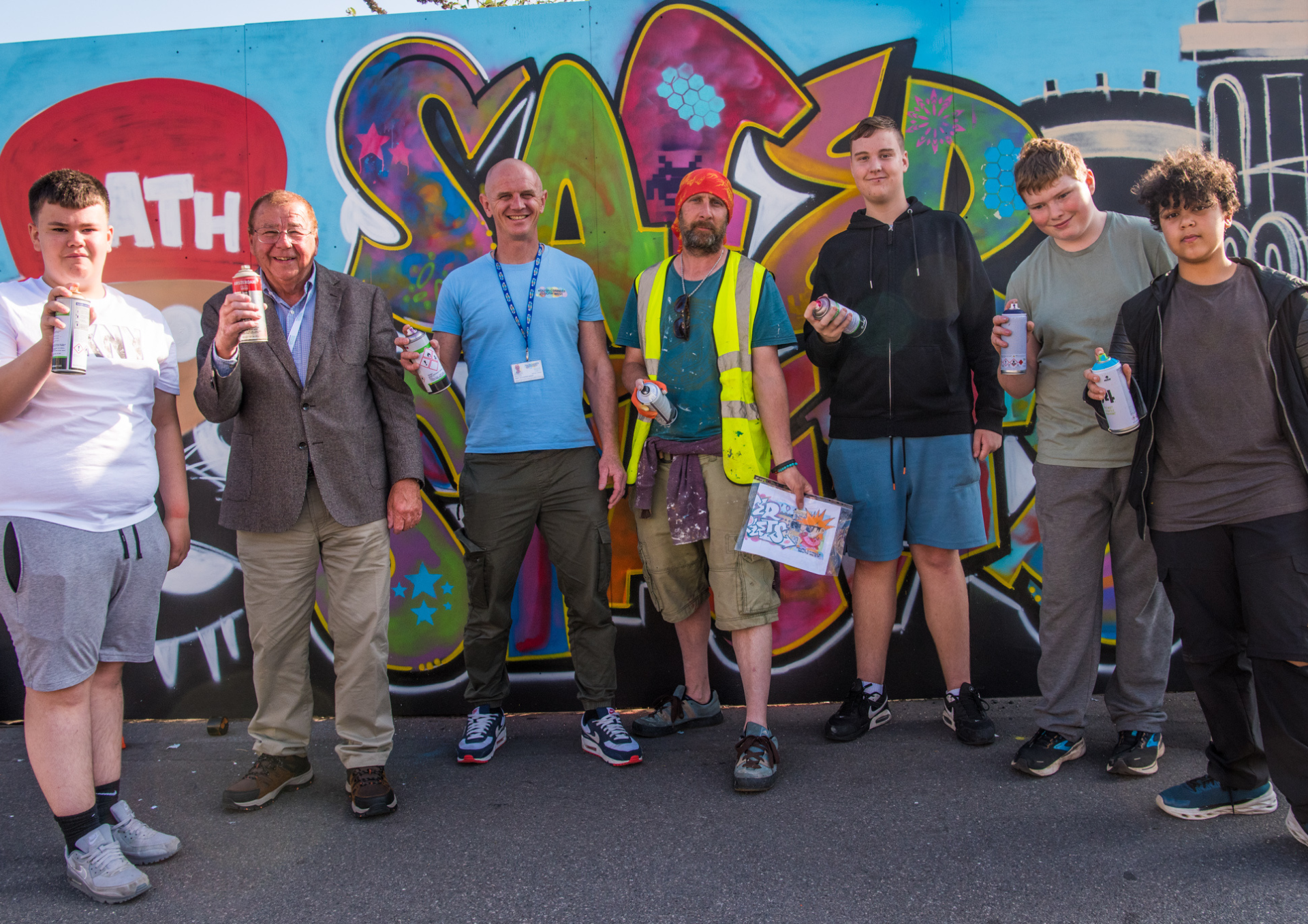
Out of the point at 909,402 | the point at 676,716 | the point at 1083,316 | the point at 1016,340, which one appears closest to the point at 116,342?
the point at 676,716

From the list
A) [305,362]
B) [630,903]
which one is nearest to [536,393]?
[305,362]

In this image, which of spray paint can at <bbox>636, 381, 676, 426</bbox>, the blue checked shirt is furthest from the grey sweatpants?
the blue checked shirt

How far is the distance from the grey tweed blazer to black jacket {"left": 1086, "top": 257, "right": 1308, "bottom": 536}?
8.78 feet

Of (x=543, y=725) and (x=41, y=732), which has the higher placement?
(x=41, y=732)

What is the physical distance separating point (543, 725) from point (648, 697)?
53cm

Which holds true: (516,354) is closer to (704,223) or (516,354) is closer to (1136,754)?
(704,223)

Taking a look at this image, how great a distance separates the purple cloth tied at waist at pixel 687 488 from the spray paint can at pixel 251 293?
5.01ft

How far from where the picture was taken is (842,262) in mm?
3594

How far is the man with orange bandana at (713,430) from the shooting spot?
3322mm

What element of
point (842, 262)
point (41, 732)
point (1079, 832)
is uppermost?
point (842, 262)

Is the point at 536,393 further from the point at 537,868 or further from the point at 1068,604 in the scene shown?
the point at 1068,604

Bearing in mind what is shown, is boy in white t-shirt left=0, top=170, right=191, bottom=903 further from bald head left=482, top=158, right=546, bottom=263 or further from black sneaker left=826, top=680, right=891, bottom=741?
black sneaker left=826, top=680, right=891, bottom=741

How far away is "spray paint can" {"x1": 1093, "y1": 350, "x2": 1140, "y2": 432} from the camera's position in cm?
265

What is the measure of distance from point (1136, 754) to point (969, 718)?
607 millimetres
